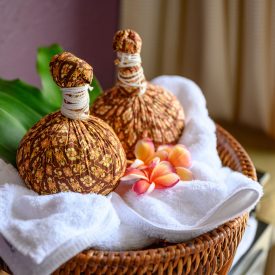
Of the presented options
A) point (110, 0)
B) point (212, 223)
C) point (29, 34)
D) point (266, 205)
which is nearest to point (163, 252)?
point (212, 223)

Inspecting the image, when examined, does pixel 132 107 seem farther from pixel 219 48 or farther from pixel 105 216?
pixel 219 48

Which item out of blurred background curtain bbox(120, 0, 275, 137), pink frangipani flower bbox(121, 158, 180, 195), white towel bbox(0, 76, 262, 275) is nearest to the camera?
white towel bbox(0, 76, 262, 275)

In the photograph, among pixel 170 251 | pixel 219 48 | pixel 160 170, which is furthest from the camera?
pixel 219 48

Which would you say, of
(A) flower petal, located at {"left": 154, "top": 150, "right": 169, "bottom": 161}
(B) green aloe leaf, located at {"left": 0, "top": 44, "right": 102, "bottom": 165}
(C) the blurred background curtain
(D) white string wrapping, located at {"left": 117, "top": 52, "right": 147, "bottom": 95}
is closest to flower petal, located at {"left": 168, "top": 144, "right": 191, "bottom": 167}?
(A) flower petal, located at {"left": 154, "top": 150, "right": 169, "bottom": 161}

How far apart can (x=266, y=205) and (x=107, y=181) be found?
550 millimetres

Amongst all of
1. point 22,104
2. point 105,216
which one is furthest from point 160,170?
point 22,104

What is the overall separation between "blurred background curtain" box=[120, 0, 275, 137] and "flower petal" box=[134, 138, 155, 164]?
1.83 ft

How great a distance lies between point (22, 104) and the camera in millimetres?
839

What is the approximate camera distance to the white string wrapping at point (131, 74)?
2.53ft

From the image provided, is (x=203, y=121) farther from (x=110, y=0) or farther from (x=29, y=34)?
(x=110, y=0)

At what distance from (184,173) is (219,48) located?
607 millimetres

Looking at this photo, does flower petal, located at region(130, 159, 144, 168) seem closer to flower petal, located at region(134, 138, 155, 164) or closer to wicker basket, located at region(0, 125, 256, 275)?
flower petal, located at region(134, 138, 155, 164)

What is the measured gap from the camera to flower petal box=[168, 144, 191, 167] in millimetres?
760

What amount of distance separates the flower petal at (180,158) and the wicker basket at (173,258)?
4.7 inches
